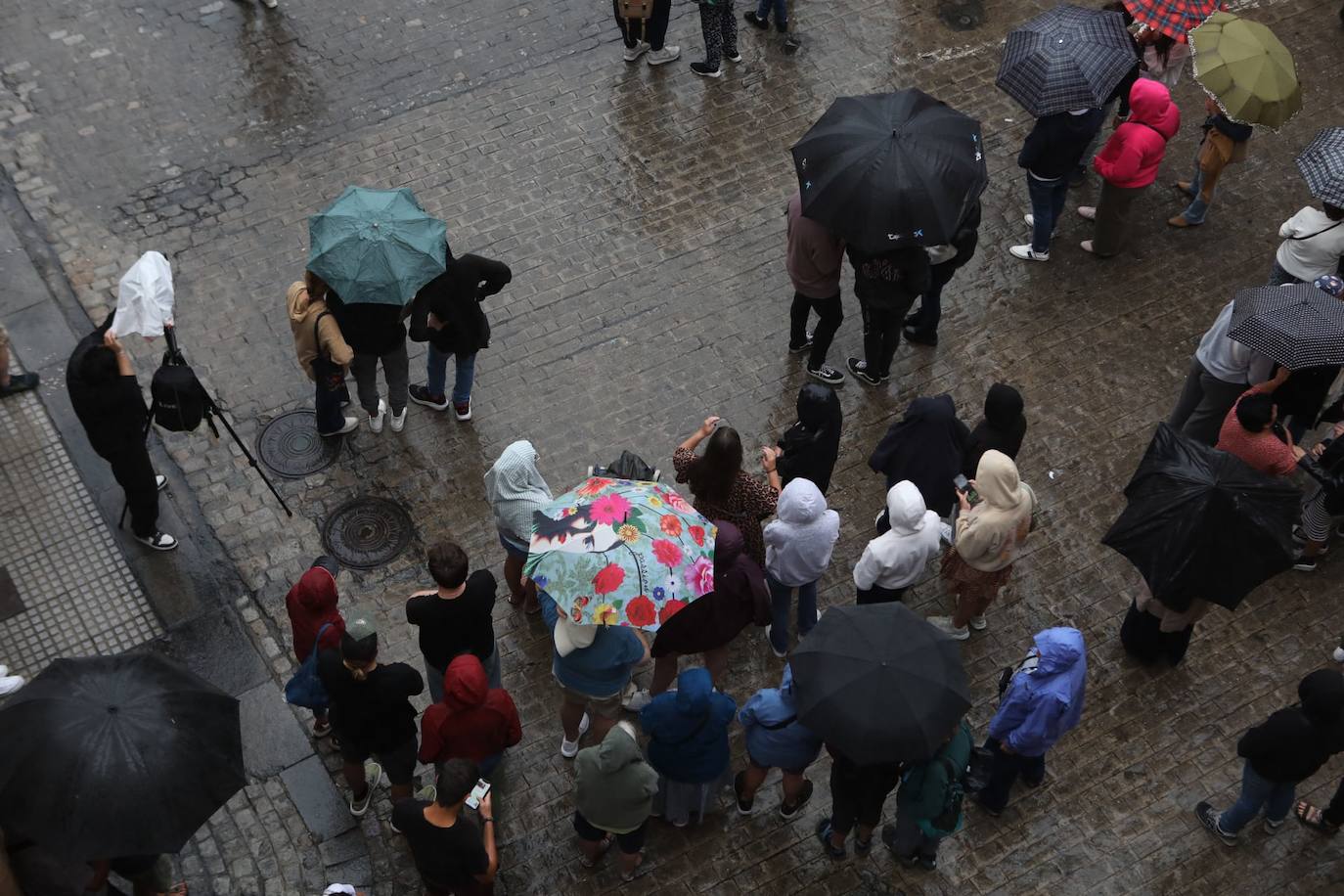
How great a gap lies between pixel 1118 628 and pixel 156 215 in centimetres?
869

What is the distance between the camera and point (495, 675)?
8875 millimetres

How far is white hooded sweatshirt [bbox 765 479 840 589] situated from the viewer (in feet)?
27.7

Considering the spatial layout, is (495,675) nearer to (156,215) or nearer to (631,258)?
(631,258)

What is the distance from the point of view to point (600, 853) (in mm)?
8430

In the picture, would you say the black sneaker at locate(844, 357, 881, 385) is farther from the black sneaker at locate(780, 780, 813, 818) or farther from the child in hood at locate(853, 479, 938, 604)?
the black sneaker at locate(780, 780, 813, 818)

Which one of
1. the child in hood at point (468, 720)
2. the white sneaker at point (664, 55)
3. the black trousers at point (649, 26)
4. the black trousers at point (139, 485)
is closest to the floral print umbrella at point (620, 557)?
the child in hood at point (468, 720)

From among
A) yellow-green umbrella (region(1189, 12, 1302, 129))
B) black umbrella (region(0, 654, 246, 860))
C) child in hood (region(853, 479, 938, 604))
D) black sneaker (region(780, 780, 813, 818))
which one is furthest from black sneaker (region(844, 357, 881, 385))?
black umbrella (region(0, 654, 246, 860))

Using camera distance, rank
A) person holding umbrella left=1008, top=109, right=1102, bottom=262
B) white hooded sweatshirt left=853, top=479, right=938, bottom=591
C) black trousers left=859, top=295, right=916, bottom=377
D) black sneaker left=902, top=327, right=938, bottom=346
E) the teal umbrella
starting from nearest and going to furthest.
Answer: white hooded sweatshirt left=853, top=479, right=938, bottom=591, the teal umbrella, black trousers left=859, top=295, right=916, bottom=377, person holding umbrella left=1008, top=109, right=1102, bottom=262, black sneaker left=902, top=327, right=938, bottom=346

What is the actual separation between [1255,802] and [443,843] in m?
4.91

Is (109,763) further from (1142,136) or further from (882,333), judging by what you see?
(1142,136)

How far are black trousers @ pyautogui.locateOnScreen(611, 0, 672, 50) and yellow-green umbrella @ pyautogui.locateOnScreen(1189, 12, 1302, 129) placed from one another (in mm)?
4771

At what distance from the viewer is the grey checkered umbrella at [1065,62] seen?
10.9 metres

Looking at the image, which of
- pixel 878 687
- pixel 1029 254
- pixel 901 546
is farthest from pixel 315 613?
pixel 1029 254

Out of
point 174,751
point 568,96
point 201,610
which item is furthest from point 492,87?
point 174,751
